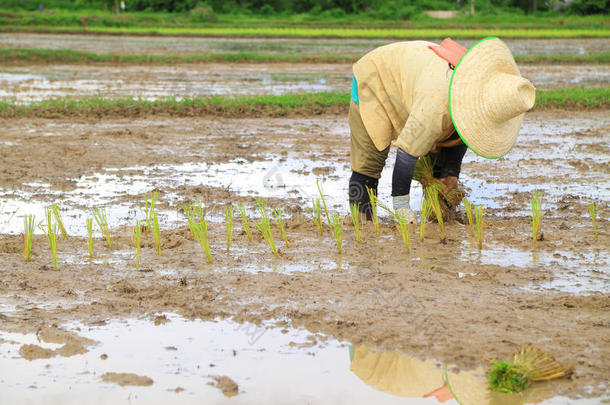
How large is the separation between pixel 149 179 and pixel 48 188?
0.80 m

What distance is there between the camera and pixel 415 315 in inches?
134

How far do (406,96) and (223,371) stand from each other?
2.12 metres

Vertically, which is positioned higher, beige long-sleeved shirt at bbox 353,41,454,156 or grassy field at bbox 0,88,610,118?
beige long-sleeved shirt at bbox 353,41,454,156

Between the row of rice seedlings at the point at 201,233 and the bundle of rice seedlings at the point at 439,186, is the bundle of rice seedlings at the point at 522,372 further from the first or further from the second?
the bundle of rice seedlings at the point at 439,186

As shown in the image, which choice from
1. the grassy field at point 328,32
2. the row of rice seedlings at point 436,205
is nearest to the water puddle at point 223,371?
the row of rice seedlings at point 436,205

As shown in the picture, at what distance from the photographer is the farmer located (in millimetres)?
3959

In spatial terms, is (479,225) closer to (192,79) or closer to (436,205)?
(436,205)

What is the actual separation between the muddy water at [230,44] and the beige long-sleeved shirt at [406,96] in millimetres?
14385

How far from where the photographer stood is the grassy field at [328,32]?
24312mm

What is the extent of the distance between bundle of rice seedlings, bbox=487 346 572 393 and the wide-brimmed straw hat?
149cm

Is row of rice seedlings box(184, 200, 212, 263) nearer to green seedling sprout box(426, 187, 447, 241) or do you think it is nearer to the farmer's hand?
green seedling sprout box(426, 187, 447, 241)

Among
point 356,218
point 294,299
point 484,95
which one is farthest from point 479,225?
point 294,299

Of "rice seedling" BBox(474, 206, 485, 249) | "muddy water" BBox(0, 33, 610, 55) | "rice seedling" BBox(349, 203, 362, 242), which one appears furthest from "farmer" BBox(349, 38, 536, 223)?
"muddy water" BBox(0, 33, 610, 55)

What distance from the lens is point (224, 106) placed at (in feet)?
31.6
